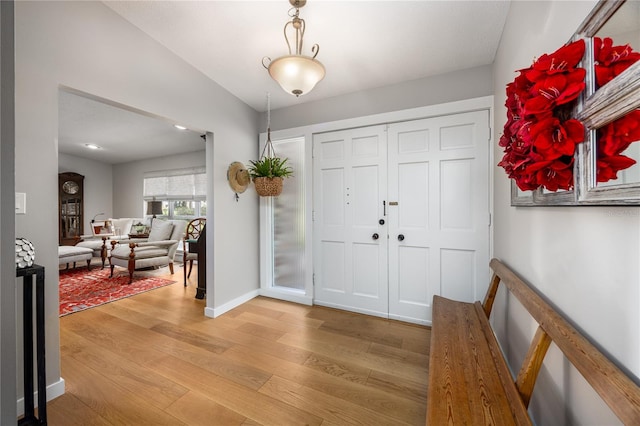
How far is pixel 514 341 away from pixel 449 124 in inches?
74.6

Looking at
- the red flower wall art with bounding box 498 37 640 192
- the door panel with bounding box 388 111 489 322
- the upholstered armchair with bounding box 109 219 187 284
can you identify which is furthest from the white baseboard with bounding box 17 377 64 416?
the red flower wall art with bounding box 498 37 640 192

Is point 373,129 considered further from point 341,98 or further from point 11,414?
point 11,414

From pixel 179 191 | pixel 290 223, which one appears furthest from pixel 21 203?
pixel 179 191

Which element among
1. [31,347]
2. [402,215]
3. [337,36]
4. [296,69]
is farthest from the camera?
[402,215]

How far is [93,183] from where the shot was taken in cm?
680

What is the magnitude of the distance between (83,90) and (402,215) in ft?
9.43

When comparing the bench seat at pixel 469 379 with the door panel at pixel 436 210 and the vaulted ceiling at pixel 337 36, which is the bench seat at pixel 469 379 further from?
the vaulted ceiling at pixel 337 36

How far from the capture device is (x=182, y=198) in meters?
6.08

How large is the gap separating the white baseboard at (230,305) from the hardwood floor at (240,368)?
0.07 meters

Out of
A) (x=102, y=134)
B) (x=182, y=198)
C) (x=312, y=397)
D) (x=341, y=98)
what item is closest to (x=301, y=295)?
(x=312, y=397)

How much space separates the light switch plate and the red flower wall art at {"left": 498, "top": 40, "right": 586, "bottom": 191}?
2658 mm

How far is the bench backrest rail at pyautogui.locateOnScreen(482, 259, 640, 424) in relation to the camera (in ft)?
1.82

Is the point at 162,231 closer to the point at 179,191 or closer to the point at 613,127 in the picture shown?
the point at 179,191

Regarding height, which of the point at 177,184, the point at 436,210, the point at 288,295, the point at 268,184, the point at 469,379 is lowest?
the point at 288,295
